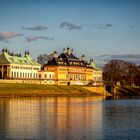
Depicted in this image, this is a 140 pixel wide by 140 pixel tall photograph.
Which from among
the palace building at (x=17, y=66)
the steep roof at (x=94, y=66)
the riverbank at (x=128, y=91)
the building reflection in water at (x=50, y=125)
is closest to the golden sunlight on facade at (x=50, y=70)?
the palace building at (x=17, y=66)

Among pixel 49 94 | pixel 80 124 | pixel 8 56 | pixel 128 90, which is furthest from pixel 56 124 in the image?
pixel 128 90

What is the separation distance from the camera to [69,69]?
156 metres

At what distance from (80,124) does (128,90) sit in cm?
10860

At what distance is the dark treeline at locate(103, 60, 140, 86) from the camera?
17088 centimetres

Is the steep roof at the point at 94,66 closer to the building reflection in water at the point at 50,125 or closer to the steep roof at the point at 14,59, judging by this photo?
the steep roof at the point at 14,59

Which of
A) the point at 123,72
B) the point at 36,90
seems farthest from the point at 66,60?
the point at 36,90

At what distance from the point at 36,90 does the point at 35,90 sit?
1.77 ft

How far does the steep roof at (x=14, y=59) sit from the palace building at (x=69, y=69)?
688 centimetres

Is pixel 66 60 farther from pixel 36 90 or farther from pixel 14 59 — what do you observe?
pixel 36 90

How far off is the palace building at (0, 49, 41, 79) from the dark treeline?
3217 cm

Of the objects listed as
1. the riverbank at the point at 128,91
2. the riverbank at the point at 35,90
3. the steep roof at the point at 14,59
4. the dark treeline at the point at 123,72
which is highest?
the steep roof at the point at 14,59

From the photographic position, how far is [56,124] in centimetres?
4562

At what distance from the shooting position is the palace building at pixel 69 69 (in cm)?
15112

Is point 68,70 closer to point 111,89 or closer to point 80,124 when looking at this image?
point 111,89
